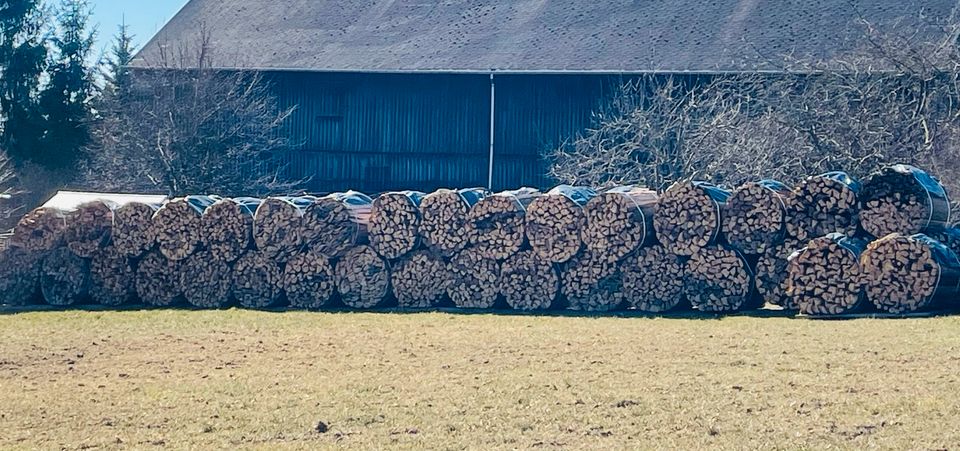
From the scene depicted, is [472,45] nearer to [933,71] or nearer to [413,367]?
[933,71]

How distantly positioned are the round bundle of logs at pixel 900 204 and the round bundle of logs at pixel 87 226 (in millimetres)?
11978

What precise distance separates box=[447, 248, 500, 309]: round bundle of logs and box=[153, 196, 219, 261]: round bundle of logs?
427 centimetres

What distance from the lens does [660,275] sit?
19.1 meters

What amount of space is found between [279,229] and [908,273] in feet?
30.7

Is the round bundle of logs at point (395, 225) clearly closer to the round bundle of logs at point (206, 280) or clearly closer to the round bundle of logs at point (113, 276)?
the round bundle of logs at point (206, 280)

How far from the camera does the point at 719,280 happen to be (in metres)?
18.8

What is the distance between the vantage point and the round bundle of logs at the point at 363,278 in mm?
20219

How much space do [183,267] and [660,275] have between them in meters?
7.67

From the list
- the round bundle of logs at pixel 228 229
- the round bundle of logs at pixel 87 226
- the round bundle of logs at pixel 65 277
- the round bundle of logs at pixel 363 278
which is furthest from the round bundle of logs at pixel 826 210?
the round bundle of logs at pixel 65 277

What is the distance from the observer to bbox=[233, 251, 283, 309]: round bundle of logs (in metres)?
20.7

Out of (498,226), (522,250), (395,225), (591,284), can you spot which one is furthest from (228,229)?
(591,284)

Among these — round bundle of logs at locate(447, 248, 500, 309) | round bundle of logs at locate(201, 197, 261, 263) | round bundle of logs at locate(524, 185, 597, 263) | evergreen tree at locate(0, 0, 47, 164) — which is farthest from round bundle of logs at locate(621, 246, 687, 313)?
evergreen tree at locate(0, 0, 47, 164)

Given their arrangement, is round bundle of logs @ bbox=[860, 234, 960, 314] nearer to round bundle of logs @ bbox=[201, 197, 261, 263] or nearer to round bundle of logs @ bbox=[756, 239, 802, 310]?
round bundle of logs @ bbox=[756, 239, 802, 310]

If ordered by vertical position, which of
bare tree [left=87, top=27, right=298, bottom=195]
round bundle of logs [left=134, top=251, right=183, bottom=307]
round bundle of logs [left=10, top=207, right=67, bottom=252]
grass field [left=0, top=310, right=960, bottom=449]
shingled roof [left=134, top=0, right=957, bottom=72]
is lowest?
grass field [left=0, top=310, right=960, bottom=449]
